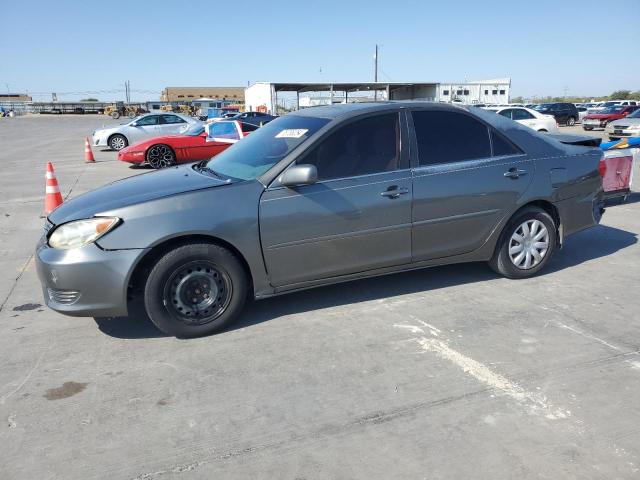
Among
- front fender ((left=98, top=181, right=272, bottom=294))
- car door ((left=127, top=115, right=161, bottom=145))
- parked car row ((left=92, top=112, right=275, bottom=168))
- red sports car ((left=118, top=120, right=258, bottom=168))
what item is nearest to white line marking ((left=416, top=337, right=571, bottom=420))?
front fender ((left=98, top=181, right=272, bottom=294))

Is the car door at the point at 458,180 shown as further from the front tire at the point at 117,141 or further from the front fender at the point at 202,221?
the front tire at the point at 117,141

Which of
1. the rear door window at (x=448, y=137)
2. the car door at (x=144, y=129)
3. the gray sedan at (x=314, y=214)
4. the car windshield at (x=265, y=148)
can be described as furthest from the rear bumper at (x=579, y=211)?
the car door at (x=144, y=129)

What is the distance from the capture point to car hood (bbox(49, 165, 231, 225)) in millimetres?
3557

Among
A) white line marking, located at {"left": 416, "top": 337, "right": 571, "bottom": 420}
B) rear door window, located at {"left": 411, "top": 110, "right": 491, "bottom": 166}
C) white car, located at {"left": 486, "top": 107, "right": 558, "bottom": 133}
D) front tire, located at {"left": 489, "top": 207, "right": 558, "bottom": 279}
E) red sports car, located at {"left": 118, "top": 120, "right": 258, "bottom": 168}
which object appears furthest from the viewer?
white car, located at {"left": 486, "top": 107, "right": 558, "bottom": 133}

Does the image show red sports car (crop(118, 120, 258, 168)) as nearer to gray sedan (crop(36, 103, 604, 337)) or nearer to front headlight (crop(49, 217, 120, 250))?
gray sedan (crop(36, 103, 604, 337))

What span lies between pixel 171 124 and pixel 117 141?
2.09 metres

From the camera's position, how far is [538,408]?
9.10ft

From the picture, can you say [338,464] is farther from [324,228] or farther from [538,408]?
[324,228]

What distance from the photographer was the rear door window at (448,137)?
422cm

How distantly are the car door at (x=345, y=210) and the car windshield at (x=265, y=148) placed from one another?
216 millimetres

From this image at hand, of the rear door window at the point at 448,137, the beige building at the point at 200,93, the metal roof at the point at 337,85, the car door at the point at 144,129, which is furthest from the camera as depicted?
the beige building at the point at 200,93

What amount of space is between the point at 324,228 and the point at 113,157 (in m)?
15.3

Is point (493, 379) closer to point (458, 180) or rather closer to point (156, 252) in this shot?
point (458, 180)

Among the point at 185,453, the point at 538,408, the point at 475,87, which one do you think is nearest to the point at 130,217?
the point at 185,453
